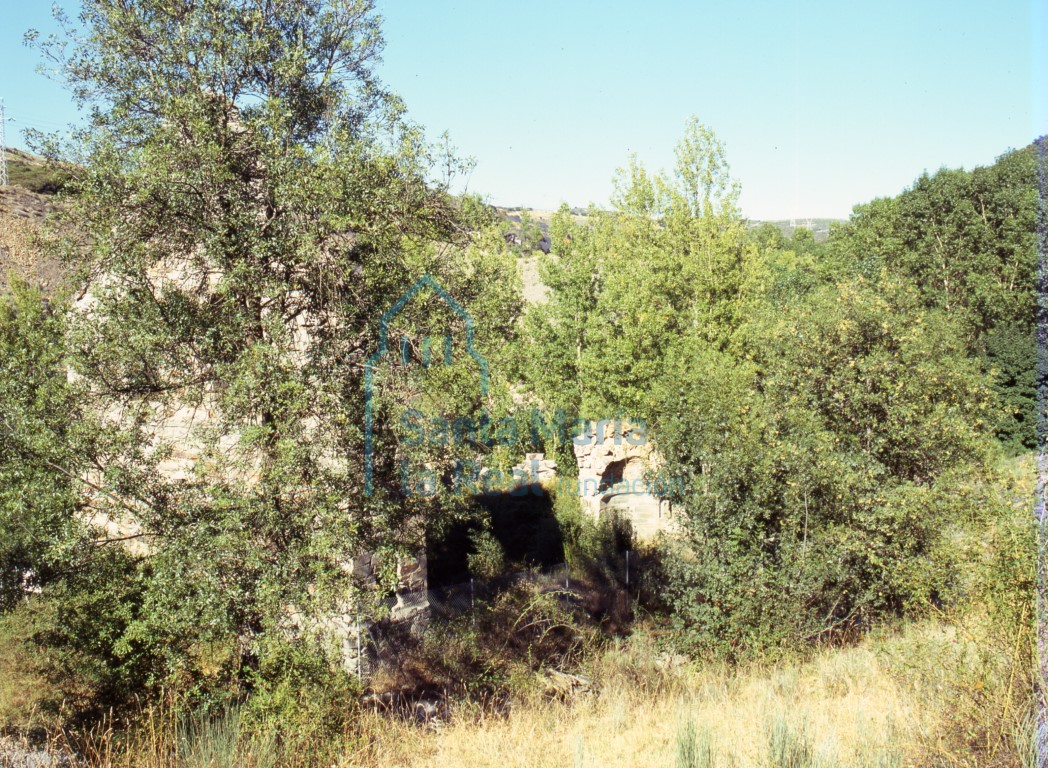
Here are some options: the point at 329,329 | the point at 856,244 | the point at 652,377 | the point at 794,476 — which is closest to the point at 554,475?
the point at 652,377

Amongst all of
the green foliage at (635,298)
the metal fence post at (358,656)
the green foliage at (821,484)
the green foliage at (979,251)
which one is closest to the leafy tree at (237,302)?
the metal fence post at (358,656)

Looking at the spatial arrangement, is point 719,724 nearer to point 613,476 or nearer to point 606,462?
point 606,462

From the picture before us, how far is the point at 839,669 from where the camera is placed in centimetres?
838

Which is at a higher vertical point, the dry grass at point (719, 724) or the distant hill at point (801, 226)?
the distant hill at point (801, 226)

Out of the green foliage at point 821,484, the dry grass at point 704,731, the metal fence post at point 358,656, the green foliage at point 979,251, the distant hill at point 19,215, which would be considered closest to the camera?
the dry grass at point 704,731

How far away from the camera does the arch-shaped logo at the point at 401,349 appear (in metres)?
7.27

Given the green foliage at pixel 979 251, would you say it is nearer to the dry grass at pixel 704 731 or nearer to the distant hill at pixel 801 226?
the dry grass at pixel 704 731

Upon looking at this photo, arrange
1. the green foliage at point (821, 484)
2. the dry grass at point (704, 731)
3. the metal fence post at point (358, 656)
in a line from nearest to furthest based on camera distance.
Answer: the dry grass at point (704, 731) → the metal fence post at point (358, 656) → the green foliage at point (821, 484)

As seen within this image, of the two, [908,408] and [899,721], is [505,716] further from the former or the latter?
[908,408]

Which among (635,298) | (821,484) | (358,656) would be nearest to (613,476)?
(635,298)

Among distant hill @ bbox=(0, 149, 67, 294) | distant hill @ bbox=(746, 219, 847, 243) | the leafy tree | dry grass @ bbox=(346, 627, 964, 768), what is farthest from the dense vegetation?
distant hill @ bbox=(746, 219, 847, 243)

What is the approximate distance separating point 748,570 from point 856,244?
98.4 ft

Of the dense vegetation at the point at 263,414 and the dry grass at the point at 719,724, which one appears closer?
the dry grass at the point at 719,724

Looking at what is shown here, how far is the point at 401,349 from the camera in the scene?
24.7 feet
